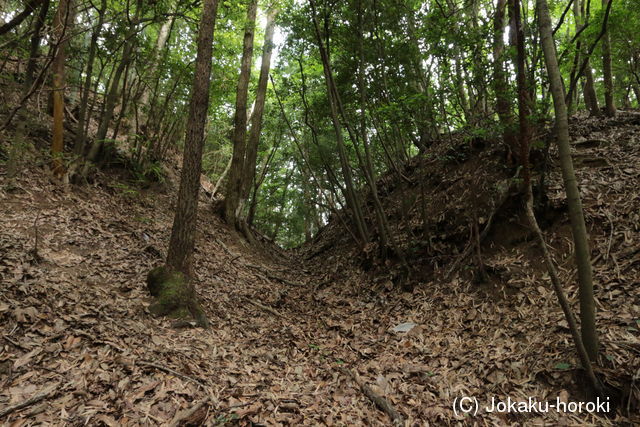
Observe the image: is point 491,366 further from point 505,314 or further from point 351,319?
point 351,319

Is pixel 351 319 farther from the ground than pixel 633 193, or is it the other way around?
pixel 633 193

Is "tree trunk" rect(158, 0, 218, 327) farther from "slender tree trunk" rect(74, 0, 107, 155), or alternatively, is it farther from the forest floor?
Answer: "slender tree trunk" rect(74, 0, 107, 155)

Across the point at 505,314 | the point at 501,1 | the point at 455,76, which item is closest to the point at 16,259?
the point at 505,314

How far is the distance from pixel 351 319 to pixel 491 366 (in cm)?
268

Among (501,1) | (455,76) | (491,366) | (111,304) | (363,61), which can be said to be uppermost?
(501,1)

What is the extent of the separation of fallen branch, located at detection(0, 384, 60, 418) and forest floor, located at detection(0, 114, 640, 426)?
12 mm

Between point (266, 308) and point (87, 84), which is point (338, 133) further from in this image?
point (87, 84)

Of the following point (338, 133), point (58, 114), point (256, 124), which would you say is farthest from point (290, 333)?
point (256, 124)

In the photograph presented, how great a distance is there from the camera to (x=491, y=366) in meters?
3.82

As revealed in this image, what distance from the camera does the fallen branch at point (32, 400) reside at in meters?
2.47

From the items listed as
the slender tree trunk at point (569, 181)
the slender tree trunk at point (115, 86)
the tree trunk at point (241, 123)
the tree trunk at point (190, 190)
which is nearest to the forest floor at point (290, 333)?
the tree trunk at point (190, 190)

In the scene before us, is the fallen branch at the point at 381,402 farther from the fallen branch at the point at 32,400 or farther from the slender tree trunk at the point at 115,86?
the slender tree trunk at the point at 115,86

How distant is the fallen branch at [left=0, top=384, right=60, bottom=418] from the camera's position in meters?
2.47

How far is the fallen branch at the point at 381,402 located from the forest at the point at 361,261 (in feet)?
0.09
